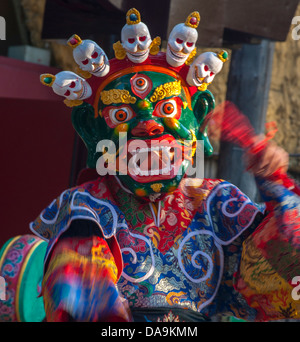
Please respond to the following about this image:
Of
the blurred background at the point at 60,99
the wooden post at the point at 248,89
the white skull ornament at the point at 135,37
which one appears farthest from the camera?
the wooden post at the point at 248,89

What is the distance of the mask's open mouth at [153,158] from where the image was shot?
1.58 metres

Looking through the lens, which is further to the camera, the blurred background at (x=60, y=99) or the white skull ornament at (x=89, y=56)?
the blurred background at (x=60, y=99)

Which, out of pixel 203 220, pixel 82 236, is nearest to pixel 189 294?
pixel 203 220

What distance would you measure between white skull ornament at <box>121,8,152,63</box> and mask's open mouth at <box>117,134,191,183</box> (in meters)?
0.26

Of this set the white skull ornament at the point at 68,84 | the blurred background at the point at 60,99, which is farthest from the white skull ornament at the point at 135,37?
the blurred background at the point at 60,99

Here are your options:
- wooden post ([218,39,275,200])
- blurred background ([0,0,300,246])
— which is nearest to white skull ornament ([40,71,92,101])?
blurred background ([0,0,300,246])

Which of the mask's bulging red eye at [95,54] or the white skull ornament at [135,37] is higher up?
the white skull ornament at [135,37]

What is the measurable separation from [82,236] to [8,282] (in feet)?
1.81

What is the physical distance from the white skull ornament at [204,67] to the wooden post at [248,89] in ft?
3.92

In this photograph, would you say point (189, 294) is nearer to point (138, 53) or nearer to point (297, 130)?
point (138, 53)

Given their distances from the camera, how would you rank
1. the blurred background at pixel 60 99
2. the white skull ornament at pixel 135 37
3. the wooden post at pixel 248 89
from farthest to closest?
the wooden post at pixel 248 89 → the blurred background at pixel 60 99 → the white skull ornament at pixel 135 37

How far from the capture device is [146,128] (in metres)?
1.58

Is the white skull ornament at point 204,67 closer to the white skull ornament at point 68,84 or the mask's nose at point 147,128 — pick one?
the mask's nose at point 147,128

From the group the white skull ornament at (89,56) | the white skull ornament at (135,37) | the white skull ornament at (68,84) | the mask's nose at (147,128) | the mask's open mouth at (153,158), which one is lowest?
the mask's open mouth at (153,158)
